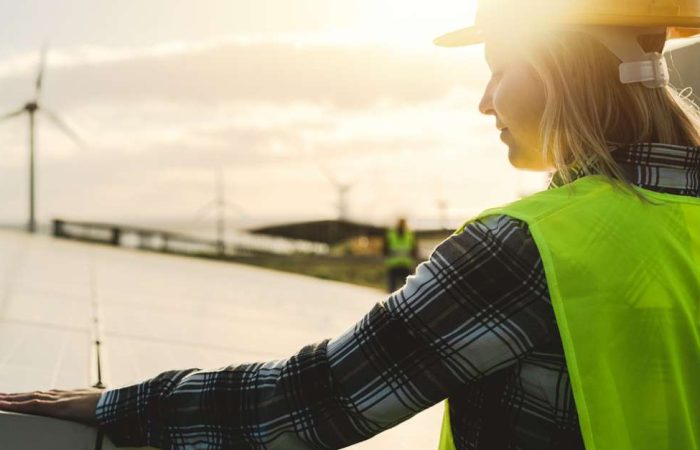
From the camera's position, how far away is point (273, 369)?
1.18 metres

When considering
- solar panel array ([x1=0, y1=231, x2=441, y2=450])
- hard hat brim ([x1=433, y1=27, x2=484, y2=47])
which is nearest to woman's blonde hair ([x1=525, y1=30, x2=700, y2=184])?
hard hat brim ([x1=433, y1=27, x2=484, y2=47])

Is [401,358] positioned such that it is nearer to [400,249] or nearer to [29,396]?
[29,396]

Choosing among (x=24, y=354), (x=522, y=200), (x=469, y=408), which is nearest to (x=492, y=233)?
(x=522, y=200)

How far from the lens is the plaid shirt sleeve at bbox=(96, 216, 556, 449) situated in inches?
40.9

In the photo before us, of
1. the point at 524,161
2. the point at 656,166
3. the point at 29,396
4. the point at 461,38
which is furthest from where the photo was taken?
the point at 461,38

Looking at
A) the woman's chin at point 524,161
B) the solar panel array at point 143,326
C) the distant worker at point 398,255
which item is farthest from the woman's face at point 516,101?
the distant worker at point 398,255

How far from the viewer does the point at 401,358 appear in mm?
1071

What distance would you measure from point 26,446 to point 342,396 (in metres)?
0.64

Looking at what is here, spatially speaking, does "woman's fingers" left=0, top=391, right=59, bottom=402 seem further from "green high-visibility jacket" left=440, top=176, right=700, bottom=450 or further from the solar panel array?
"green high-visibility jacket" left=440, top=176, right=700, bottom=450

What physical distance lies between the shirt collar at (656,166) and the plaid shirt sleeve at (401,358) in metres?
0.24

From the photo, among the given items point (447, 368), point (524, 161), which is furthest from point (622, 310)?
point (524, 161)

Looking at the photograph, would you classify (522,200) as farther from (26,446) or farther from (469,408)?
(26,446)

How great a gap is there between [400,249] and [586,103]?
39.2 feet

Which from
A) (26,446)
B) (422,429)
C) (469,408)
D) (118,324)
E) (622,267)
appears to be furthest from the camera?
(118,324)
